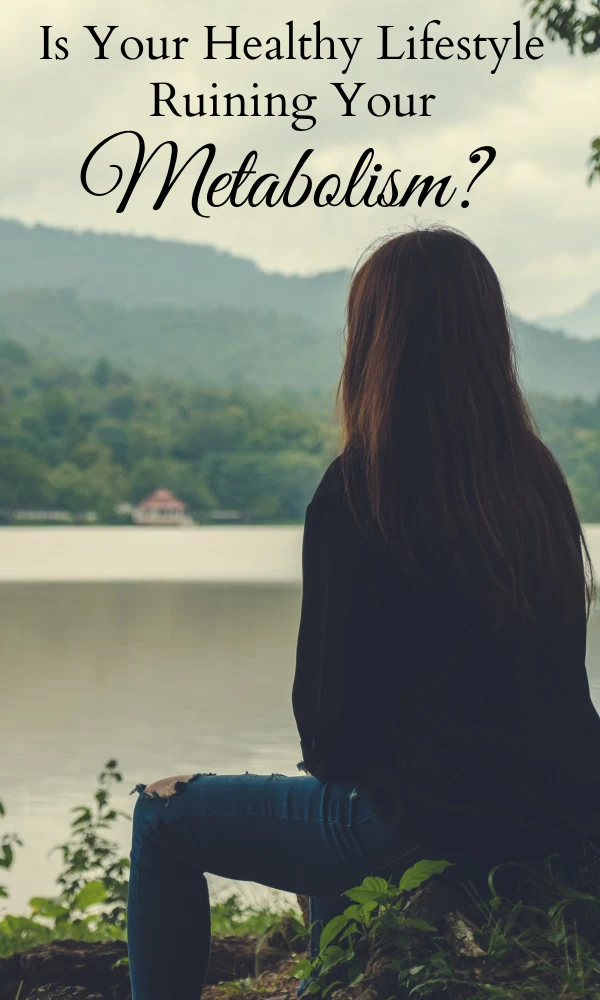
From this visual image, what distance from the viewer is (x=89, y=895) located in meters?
3.81

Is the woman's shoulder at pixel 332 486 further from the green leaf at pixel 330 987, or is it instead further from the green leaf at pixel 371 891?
the green leaf at pixel 330 987

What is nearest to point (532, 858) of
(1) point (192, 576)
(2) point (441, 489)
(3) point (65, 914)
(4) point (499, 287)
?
(2) point (441, 489)

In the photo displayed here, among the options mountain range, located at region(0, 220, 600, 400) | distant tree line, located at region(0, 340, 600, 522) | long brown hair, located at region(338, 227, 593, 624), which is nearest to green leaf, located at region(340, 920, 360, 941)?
long brown hair, located at region(338, 227, 593, 624)

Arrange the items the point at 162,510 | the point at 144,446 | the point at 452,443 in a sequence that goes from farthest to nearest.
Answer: the point at 144,446 < the point at 162,510 < the point at 452,443

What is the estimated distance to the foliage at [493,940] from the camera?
2.03m

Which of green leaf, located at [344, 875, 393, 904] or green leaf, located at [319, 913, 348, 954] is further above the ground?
green leaf, located at [344, 875, 393, 904]

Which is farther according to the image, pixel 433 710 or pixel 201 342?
pixel 201 342

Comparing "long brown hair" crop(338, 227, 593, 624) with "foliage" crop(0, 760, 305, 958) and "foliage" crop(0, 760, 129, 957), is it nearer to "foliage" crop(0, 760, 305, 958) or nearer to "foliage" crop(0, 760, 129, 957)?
"foliage" crop(0, 760, 305, 958)

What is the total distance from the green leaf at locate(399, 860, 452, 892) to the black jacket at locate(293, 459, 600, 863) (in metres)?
0.03

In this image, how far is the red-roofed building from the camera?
371ft

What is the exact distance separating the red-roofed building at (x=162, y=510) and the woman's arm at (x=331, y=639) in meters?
110

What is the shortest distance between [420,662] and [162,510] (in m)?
114

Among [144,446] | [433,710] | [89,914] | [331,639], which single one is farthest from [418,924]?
[144,446]

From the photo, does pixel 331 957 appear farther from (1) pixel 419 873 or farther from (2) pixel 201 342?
(2) pixel 201 342
